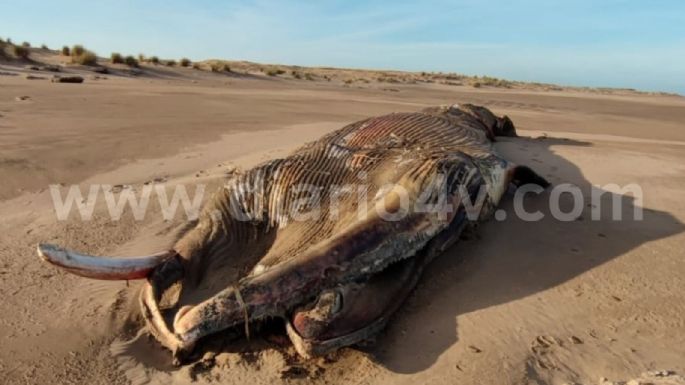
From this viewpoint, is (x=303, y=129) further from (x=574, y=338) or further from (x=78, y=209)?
(x=574, y=338)

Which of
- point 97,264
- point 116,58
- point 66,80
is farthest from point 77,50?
point 97,264

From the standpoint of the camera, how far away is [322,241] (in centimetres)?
333

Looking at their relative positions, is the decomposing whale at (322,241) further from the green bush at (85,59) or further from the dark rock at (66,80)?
the green bush at (85,59)

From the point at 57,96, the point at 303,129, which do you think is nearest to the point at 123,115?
the point at 57,96

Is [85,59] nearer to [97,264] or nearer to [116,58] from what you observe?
[116,58]

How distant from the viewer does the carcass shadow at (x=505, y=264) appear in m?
3.23

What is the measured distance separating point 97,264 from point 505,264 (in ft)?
8.25

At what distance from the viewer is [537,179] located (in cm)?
511

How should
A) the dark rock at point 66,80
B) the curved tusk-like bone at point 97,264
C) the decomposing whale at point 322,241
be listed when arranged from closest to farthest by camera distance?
the decomposing whale at point 322,241
the curved tusk-like bone at point 97,264
the dark rock at point 66,80

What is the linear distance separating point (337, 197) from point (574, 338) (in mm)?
1672

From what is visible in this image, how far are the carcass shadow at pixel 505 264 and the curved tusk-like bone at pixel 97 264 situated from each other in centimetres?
Answer: 145

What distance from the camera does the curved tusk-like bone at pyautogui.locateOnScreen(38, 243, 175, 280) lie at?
3145 millimetres

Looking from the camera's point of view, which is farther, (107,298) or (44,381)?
(107,298)

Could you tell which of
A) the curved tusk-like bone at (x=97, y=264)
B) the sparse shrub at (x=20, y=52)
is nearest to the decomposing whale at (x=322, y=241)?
the curved tusk-like bone at (x=97, y=264)
